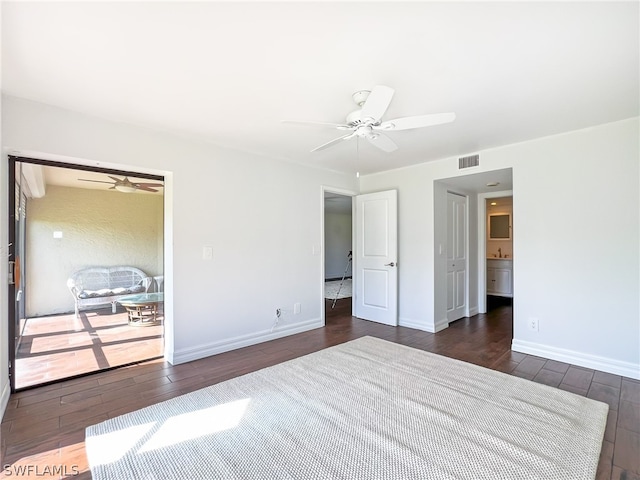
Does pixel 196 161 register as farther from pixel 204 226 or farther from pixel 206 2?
pixel 206 2

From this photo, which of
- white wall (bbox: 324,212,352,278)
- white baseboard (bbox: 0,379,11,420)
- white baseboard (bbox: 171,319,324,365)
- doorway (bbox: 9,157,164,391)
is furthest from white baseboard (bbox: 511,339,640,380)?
white wall (bbox: 324,212,352,278)

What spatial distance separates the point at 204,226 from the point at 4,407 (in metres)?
2.04

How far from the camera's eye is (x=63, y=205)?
2.87 metres

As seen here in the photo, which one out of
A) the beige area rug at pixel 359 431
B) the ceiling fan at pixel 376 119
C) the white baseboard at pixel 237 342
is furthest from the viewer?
the white baseboard at pixel 237 342

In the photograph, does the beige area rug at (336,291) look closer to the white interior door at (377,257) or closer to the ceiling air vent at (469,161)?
the white interior door at (377,257)

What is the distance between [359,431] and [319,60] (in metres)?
2.29

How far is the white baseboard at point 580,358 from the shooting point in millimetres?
2915

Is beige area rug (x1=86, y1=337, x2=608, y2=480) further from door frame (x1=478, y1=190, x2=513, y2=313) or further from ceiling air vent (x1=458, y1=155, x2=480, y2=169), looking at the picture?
door frame (x1=478, y1=190, x2=513, y2=313)

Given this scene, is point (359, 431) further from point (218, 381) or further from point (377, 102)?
point (377, 102)

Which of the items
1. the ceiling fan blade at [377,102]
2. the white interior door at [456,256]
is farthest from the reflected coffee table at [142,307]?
the white interior door at [456,256]

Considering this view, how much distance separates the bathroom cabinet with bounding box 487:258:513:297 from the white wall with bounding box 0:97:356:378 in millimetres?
4512

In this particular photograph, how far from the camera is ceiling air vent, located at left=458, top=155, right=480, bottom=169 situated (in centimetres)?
389

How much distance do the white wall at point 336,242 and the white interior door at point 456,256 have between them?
17.6ft

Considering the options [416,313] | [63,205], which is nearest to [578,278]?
[416,313]
